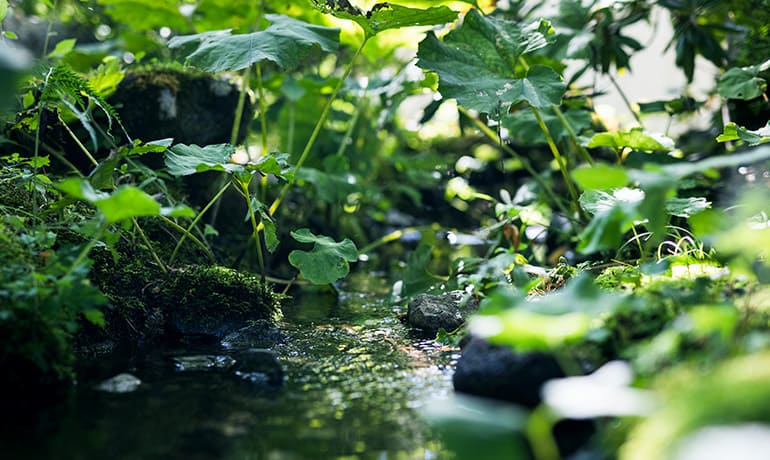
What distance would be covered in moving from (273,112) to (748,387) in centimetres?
255

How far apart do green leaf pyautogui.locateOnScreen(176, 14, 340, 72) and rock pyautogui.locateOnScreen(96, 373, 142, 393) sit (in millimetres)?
921

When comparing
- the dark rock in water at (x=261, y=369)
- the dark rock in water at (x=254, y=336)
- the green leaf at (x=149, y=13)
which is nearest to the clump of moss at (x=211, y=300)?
the dark rock in water at (x=254, y=336)

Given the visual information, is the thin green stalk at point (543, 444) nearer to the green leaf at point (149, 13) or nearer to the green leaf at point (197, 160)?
the green leaf at point (197, 160)

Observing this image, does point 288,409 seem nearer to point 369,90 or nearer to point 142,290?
point 142,290

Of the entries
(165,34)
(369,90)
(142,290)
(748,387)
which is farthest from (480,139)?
(748,387)

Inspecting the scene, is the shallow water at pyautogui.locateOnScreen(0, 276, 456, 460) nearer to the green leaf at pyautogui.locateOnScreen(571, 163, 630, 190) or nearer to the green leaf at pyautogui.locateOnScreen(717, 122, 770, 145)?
the green leaf at pyautogui.locateOnScreen(571, 163, 630, 190)

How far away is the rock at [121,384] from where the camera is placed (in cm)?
132

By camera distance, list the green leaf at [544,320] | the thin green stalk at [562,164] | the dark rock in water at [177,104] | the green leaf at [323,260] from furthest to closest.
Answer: the dark rock in water at [177,104], the thin green stalk at [562,164], the green leaf at [323,260], the green leaf at [544,320]

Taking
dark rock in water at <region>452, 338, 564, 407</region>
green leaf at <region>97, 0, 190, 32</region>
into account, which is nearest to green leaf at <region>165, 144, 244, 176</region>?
dark rock in water at <region>452, 338, 564, 407</region>

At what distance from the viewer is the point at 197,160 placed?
5.64 feet

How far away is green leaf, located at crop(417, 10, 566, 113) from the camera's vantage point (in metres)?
1.85

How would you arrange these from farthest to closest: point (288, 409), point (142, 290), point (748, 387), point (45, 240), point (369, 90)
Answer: point (369, 90), point (142, 290), point (45, 240), point (288, 409), point (748, 387)

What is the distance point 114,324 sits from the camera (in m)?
1.73

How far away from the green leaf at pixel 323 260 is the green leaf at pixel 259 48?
0.52 meters
